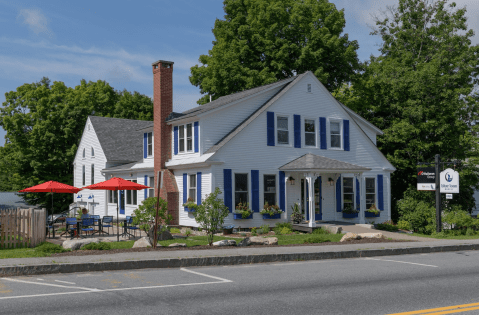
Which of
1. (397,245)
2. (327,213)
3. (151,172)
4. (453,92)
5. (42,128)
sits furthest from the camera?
(42,128)

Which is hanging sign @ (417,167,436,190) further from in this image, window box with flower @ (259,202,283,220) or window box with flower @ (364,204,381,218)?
window box with flower @ (259,202,283,220)

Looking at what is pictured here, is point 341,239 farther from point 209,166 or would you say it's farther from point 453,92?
point 453,92

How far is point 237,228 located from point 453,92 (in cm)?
1879

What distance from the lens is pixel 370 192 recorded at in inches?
1069

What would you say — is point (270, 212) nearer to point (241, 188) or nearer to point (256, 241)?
point (241, 188)

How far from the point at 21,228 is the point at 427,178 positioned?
1794cm

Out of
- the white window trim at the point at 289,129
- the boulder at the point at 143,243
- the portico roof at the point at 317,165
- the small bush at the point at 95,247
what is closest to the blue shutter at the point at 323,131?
the portico roof at the point at 317,165

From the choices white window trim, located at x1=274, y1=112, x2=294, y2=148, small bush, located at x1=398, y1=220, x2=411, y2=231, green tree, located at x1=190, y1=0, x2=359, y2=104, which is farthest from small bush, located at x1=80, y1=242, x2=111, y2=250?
green tree, located at x1=190, y1=0, x2=359, y2=104

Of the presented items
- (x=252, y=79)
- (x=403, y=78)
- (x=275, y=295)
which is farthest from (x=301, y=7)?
(x=275, y=295)

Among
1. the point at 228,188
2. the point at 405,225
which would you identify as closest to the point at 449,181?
the point at 405,225

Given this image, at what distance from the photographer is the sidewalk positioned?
36.2 feet

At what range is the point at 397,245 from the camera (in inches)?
634

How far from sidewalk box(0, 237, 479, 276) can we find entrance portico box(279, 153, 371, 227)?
23.4ft

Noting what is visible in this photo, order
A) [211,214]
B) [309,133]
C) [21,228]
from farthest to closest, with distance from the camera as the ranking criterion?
1. [309,133]
2. [211,214]
3. [21,228]
